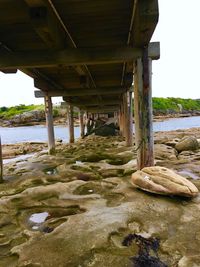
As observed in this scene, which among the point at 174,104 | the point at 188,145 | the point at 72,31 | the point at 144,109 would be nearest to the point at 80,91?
the point at 188,145

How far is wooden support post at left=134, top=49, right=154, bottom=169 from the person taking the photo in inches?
260

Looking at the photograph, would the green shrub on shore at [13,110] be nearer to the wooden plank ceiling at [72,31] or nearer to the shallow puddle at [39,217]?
the wooden plank ceiling at [72,31]

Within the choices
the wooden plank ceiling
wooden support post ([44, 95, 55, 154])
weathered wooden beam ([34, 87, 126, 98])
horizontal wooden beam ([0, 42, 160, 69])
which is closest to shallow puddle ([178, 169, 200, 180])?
horizontal wooden beam ([0, 42, 160, 69])

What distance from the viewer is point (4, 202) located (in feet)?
17.4

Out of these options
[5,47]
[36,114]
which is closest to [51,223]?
[5,47]

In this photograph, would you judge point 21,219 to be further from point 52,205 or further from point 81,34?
point 81,34

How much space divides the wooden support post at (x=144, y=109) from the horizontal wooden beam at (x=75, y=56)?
0.26 m

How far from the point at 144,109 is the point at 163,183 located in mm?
2117

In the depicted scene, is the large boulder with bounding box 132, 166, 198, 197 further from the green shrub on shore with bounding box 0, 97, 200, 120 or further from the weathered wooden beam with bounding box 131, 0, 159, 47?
the green shrub on shore with bounding box 0, 97, 200, 120

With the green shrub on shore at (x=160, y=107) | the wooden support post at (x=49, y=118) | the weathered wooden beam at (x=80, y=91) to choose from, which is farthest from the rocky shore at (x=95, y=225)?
the green shrub on shore at (x=160, y=107)

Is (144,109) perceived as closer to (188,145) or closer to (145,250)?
(145,250)

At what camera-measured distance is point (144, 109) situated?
22.0ft

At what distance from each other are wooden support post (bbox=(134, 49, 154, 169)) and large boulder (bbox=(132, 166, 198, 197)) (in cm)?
104

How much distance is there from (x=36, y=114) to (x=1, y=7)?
261 feet
